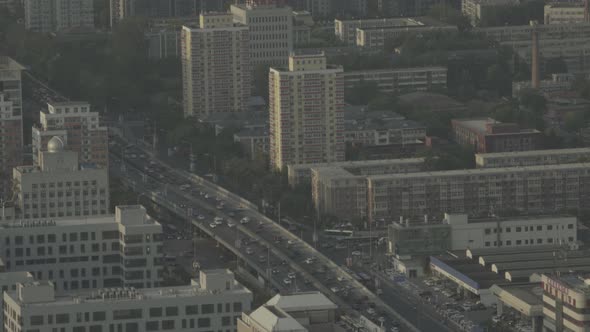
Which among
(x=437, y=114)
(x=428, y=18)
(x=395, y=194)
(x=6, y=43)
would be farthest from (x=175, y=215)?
(x=428, y=18)

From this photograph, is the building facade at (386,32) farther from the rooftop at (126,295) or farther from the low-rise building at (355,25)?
the rooftop at (126,295)

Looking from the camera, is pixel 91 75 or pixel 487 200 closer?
pixel 487 200

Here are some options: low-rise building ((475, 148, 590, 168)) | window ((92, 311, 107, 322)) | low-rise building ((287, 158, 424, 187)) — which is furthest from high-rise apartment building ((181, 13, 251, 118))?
window ((92, 311, 107, 322))

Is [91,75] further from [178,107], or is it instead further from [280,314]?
[280,314]

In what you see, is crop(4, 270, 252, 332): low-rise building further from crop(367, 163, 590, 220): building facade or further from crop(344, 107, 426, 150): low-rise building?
crop(344, 107, 426, 150): low-rise building

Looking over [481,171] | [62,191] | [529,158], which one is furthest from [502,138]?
[62,191]

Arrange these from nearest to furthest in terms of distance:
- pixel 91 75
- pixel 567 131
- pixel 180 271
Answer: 1. pixel 180 271
2. pixel 567 131
3. pixel 91 75

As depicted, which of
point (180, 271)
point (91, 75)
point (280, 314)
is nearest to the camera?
point (280, 314)

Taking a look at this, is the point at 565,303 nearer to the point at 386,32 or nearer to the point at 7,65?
the point at 7,65
